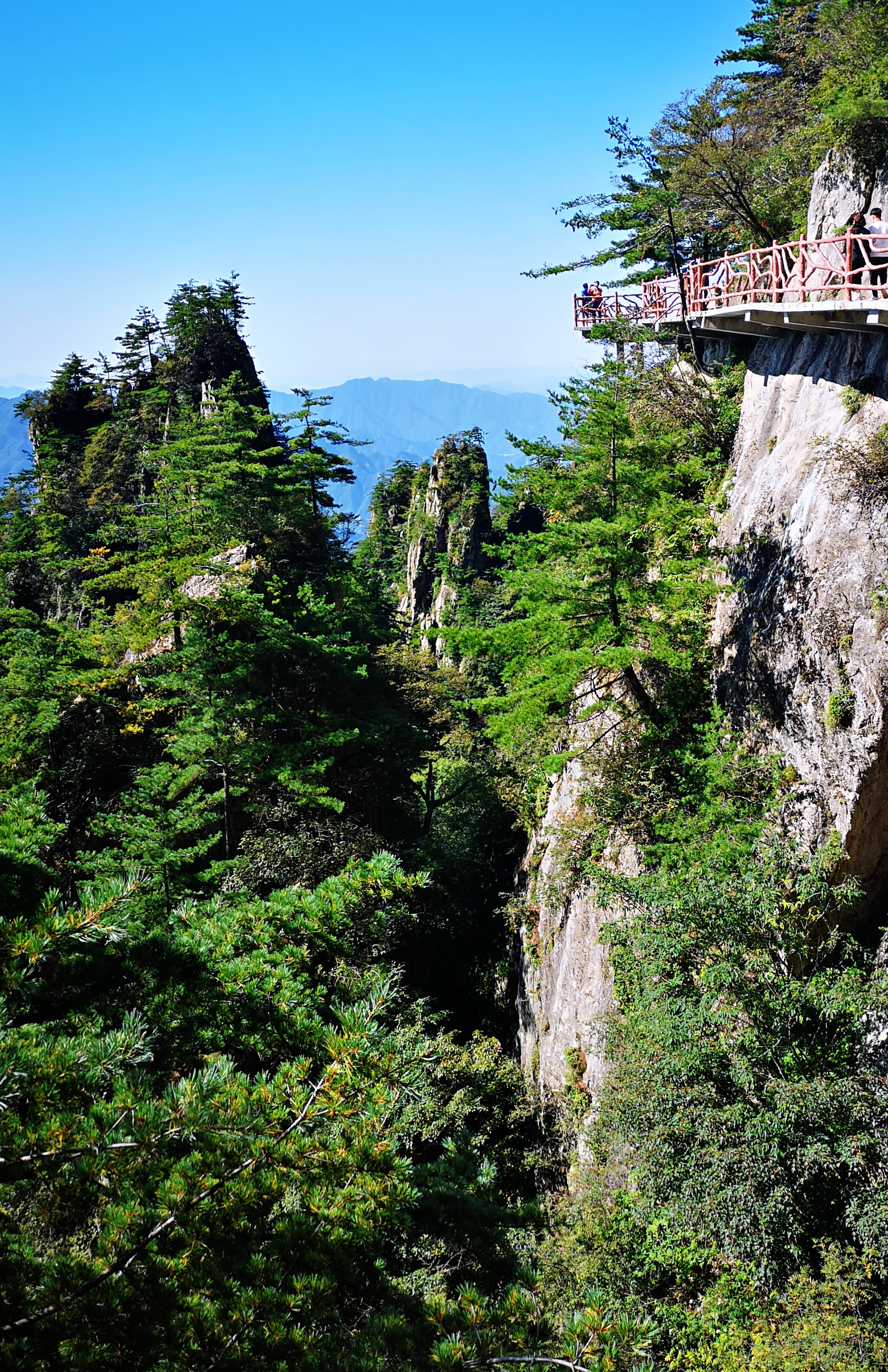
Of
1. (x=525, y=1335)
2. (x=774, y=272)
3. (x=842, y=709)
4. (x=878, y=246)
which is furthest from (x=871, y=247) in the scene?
(x=525, y=1335)

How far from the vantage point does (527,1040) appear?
16.7 metres

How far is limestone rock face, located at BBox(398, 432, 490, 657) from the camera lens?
154ft

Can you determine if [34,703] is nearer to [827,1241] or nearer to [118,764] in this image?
[118,764]

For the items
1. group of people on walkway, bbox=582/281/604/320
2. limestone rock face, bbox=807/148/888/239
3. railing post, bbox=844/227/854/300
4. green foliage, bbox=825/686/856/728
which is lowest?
green foliage, bbox=825/686/856/728

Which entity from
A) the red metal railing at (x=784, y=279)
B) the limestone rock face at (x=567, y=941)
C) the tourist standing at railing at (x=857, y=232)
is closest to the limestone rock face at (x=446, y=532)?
the red metal railing at (x=784, y=279)

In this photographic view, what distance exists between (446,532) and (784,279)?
123 feet

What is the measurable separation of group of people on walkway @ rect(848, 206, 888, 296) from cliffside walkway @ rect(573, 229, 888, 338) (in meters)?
0.03

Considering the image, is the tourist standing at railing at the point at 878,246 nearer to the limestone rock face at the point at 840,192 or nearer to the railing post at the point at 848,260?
the limestone rock face at the point at 840,192

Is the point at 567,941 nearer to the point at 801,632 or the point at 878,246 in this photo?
the point at 801,632

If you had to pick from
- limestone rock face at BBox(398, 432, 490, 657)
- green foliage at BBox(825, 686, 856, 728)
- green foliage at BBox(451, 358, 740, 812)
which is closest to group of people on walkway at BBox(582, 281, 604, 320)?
green foliage at BBox(451, 358, 740, 812)

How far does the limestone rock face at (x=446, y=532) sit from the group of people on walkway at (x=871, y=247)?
33.9 metres

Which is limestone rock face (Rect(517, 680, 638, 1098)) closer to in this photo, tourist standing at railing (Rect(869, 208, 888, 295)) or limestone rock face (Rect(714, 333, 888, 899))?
limestone rock face (Rect(714, 333, 888, 899))

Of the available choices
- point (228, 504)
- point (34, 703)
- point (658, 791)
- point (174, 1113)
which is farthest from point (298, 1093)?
point (228, 504)

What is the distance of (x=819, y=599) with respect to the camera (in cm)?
1058
